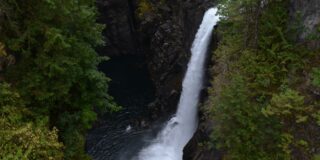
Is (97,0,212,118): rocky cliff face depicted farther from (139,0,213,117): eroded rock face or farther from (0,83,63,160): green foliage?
(0,83,63,160): green foliage

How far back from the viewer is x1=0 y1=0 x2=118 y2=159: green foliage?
61.6ft

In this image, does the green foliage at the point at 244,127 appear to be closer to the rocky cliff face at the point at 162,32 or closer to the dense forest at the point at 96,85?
the dense forest at the point at 96,85

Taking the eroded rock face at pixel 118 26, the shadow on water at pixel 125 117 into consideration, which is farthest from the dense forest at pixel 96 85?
the eroded rock face at pixel 118 26

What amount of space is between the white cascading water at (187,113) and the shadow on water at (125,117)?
1498 millimetres

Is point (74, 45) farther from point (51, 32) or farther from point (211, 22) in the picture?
point (211, 22)

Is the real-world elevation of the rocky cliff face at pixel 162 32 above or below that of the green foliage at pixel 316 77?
above

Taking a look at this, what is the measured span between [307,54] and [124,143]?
21.0 m

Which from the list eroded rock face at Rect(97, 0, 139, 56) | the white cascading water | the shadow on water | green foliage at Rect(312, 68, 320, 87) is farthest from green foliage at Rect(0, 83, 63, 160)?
eroded rock face at Rect(97, 0, 139, 56)

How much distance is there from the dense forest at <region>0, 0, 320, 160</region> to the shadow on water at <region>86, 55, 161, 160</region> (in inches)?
558

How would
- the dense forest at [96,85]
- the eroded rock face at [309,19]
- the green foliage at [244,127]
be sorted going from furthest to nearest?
the eroded rock face at [309,19] < the green foliage at [244,127] < the dense forest at [96,85]

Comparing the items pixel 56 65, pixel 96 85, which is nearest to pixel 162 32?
pixel 96 85

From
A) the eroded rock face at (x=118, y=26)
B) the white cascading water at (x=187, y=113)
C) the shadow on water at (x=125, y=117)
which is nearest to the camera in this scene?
the white cascading water at (x=187, y=113)

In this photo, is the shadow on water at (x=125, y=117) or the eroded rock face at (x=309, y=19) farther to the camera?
the shadow on water at (x=125, y=117)

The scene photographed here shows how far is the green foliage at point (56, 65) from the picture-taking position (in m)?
18.8
